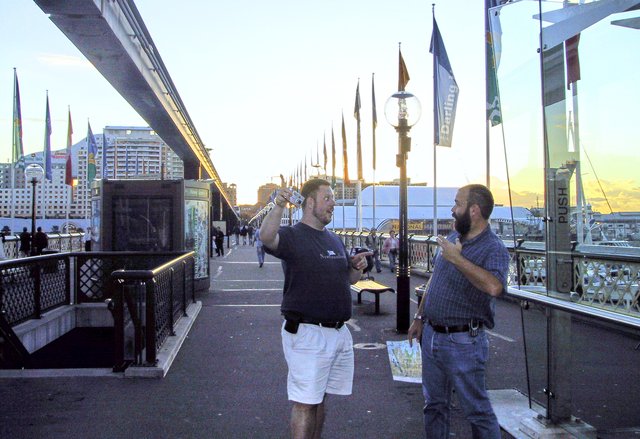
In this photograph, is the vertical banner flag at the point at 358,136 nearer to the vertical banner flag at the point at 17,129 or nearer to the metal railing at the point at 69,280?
the vertical banner flag at the point at 17,129

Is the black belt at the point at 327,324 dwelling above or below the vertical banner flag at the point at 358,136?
below

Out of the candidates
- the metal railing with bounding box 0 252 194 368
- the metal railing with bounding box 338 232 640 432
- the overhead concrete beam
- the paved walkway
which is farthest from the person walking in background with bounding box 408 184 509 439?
the overhead concrete beam

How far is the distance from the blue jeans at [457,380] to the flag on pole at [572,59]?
2024 millimetres

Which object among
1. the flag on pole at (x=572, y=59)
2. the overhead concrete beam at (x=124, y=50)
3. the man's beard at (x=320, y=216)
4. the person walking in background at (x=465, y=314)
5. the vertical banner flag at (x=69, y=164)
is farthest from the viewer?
the vertical banner flag at (x=69, y=164)

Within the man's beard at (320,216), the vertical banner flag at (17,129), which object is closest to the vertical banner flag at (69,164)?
the vertical banner flag at (17,129)

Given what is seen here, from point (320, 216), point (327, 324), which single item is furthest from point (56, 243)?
point (327, 324)

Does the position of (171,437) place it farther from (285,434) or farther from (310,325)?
(310,325)

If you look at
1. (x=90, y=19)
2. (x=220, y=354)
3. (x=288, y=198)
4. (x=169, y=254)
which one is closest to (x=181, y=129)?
(x=169, y=254)

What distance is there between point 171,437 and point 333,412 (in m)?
1.41

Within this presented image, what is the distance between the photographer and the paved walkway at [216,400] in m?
4.58

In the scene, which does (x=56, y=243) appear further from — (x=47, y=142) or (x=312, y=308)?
(x=312, y=308)

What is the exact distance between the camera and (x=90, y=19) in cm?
799

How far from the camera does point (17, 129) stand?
2545 cm

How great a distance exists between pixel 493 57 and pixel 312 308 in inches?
102
